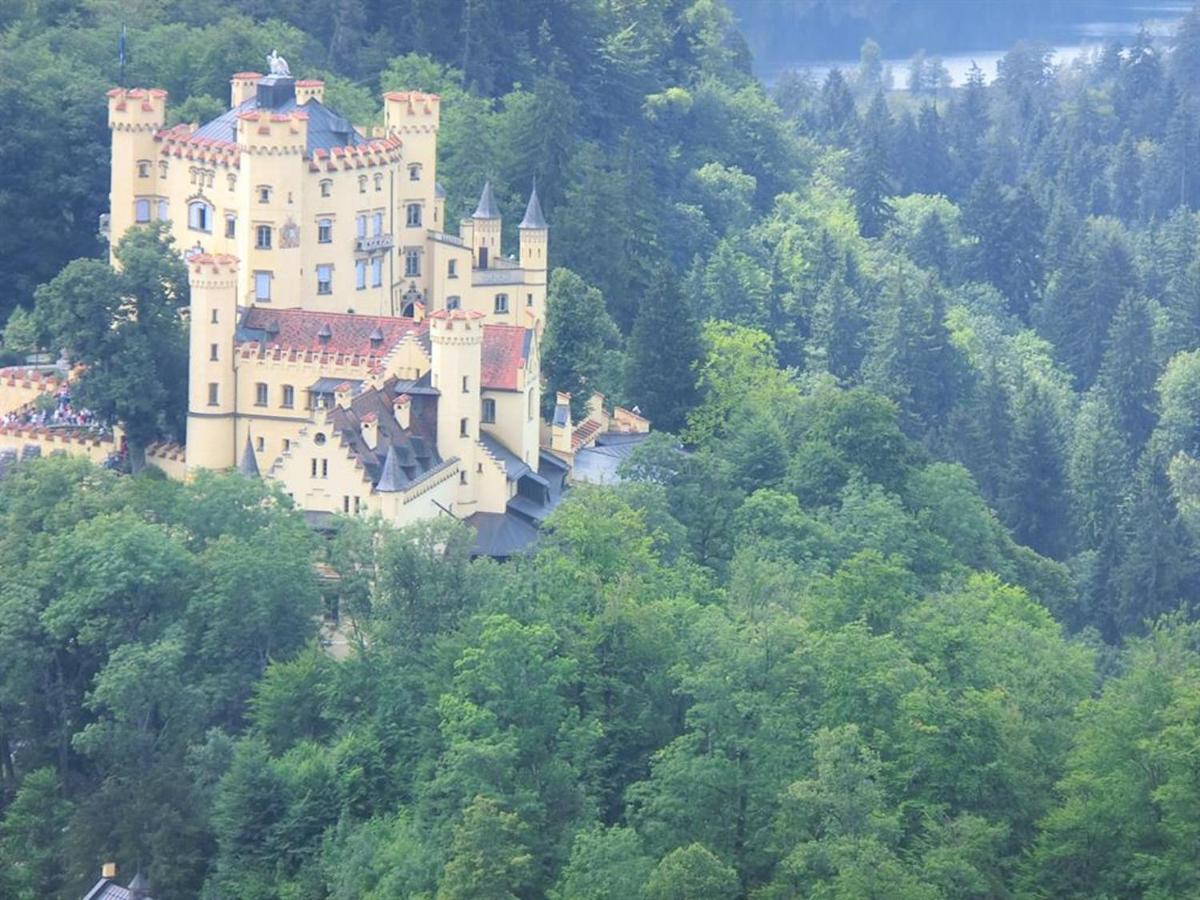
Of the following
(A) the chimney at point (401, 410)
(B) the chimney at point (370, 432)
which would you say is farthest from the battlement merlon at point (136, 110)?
(B) the chimney at point (370, 432)

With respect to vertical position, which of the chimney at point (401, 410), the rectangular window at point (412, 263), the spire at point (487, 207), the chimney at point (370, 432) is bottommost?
the chimney at point (370, 432)

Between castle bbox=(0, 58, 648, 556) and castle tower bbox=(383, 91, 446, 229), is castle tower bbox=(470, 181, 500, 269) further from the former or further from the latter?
castle tower bbox=(383, 91, 446, 229)

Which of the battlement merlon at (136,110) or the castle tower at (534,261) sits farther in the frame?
the castle tower at (534,261)

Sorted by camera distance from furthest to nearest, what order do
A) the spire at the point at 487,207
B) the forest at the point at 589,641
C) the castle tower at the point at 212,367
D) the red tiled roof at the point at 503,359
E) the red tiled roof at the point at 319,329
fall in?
the spire at the point at 487,207
the red tiled roof at the point at 319,329
the red tiled roof at the point at 503,359
the castle tower at the point at 212,367
the forest at the point at 589,641

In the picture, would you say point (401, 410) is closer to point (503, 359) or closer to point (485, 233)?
point (503, 359)

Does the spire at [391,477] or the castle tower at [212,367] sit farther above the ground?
the castle tower at [212,367]

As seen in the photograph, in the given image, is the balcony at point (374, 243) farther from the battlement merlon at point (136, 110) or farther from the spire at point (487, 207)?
the battlement merlon at point (136, 110)

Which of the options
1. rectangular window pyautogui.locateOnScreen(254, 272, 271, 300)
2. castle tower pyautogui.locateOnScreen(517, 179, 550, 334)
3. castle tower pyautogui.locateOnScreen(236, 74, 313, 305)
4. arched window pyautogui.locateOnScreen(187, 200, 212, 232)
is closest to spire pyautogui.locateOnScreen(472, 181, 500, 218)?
castle tower pyautogui.locateOnScreen(517, 179, 550, 334)

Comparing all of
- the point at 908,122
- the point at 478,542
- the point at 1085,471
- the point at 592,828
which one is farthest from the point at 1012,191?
the point at 592,828

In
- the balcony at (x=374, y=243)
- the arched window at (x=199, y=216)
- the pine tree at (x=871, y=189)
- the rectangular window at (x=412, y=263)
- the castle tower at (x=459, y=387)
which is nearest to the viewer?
the castle tower at (x=459, y=387)
